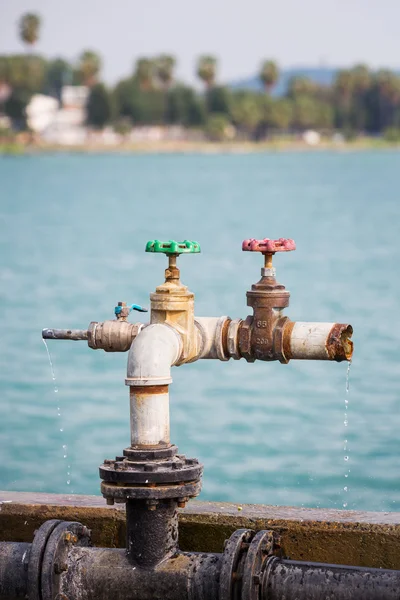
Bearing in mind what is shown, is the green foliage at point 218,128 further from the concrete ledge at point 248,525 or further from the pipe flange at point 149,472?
the pipe flange at point 149,472

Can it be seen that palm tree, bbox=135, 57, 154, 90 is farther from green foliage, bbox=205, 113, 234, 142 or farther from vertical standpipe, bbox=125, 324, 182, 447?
vertical standpipe, bbox=125, 324, 182, 447

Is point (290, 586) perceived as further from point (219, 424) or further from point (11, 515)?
point (219, 424)

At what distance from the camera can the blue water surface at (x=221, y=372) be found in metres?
12.6

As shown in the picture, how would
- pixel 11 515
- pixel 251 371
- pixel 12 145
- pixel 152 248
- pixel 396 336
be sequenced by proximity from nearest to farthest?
pixel 152 248
pixel 11 515
pixel 251 371
pixel 396 336
pixel 12 145

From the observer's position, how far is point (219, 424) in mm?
14953

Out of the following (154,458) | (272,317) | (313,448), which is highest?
(272,317)

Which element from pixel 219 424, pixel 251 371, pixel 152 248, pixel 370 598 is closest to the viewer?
pixel 370 598

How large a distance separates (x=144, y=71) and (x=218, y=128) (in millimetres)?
12930

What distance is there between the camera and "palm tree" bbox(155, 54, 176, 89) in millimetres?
183000

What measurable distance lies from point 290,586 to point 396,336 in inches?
627

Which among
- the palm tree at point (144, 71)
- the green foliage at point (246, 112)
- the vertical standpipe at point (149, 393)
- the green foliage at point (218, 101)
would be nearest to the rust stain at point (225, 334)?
the vertical standpipe at point (149, 393)

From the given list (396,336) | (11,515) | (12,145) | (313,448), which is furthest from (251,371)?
(12,145)

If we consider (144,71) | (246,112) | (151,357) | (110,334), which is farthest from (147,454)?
(144,71)

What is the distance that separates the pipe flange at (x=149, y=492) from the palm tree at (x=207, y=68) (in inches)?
6880
